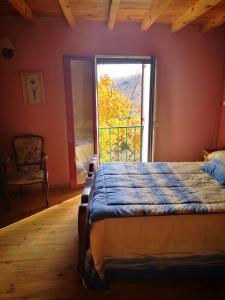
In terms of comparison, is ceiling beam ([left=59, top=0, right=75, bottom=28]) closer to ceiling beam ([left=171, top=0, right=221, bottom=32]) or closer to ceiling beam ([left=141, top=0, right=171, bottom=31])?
ceiling beam ([left=141, top=0, right=171, bottom=31])

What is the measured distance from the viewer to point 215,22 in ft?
9.72

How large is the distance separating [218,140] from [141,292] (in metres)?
2.75

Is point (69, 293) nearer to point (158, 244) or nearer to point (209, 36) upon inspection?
point (158, 244)

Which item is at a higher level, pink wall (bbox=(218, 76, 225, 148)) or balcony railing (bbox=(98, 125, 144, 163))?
pink wall (bbox=(218, 76, 225, 148))

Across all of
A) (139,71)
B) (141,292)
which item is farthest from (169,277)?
(139,71)

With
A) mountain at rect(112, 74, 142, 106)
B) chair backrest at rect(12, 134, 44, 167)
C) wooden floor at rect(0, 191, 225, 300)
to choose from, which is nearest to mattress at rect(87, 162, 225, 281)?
wooden floor at rect(0, 191, 225, 300)

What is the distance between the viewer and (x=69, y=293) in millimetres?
1708

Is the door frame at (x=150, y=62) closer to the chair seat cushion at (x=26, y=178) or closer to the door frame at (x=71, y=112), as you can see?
the door frame at (x=71, y=112)

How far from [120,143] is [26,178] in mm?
2292

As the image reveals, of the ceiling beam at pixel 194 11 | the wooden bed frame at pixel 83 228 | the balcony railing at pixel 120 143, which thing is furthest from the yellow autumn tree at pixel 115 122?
the wooden bed frame at pixel 83 228

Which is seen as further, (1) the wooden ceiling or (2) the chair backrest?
(2) the chair backrest

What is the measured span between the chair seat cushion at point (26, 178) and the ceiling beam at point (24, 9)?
195 cm

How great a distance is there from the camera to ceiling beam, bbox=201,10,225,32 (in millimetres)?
2828

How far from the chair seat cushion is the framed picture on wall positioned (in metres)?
1.04
